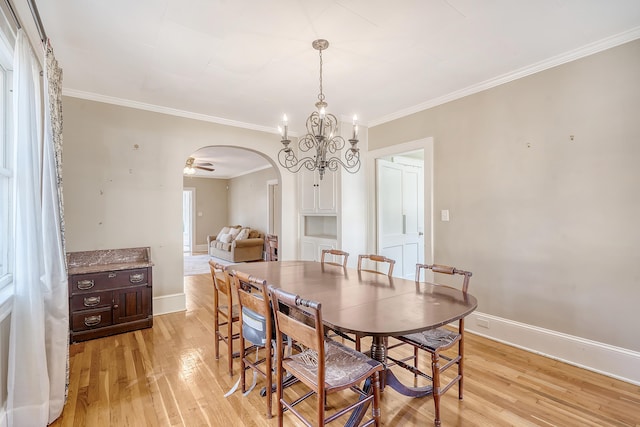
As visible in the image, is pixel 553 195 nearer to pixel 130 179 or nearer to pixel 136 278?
pixel 136 278

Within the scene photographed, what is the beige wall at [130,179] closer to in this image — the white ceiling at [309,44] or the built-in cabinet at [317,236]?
the white ceiling at [309,44]

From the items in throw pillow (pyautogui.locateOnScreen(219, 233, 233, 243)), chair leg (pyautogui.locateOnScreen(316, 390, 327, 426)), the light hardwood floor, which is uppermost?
throw pillow (pyautogui.locateOnScreen(219, 233, 233, 243))

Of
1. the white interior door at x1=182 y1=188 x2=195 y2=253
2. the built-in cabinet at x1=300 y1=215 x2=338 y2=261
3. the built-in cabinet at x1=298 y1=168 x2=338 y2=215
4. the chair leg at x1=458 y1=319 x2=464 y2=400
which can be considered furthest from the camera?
the white interior door at x1=182 y1=188 x2=195 y2=253

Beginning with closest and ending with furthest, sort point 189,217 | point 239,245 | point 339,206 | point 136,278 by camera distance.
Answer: point 136,278, point 339,206, point 239,245, point 189,217

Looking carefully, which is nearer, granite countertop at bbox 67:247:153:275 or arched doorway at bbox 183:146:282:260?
granite countertop at bbox 67:247:153:275

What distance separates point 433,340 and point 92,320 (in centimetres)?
329

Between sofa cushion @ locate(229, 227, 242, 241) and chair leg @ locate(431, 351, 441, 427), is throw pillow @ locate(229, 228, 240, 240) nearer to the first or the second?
sofa cushion @ locate(229, 227, 242, 241)

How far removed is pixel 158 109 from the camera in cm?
377

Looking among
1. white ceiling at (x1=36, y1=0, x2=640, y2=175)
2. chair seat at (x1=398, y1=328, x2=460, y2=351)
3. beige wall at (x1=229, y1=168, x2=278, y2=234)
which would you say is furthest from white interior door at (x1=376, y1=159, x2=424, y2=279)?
beige wall at (x1=229, y1=168, x2=278, y2=234)

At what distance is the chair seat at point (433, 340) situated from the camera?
73.9 inches

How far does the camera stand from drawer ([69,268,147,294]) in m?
3.03

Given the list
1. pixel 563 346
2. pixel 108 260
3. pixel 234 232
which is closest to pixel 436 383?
pixel 563 346

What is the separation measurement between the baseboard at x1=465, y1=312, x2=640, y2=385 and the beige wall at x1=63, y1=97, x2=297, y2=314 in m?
3.66

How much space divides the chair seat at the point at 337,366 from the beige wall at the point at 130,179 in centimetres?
284
